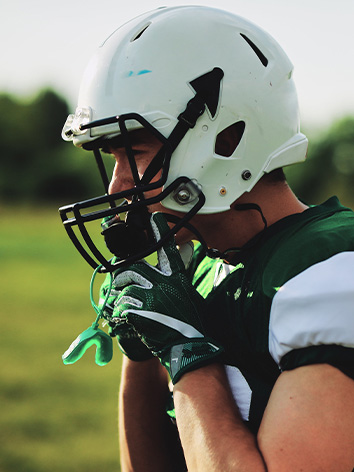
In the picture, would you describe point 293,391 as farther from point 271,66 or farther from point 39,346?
point 39,346

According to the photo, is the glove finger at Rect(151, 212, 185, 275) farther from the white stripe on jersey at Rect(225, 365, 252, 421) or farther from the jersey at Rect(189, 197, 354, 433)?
the white stripe on jersey at Rect(225, 365, 252, 421)

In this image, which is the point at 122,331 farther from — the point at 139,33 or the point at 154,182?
the point at 139,33

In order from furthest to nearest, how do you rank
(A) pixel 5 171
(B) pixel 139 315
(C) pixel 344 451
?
(A) pixel 5 171 → (B) pixel 139 315 → (C) pixel 344 451

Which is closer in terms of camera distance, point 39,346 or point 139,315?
point 139,315

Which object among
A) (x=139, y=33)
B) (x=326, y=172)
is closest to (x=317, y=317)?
(x=139, y=33)

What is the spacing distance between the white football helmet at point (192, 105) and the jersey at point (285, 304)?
0.25 m

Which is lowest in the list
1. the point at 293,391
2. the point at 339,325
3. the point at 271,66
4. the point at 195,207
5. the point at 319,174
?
the point at 319,174

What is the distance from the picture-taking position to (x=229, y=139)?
82.1 inches

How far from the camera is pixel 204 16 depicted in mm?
2111

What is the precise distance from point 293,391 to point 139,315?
1.70 feet

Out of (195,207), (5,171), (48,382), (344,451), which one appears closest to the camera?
(344,451)

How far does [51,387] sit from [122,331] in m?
4.16

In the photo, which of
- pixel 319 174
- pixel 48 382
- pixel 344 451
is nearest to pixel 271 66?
pixel 344 451

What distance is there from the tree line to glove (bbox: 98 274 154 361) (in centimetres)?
2021
